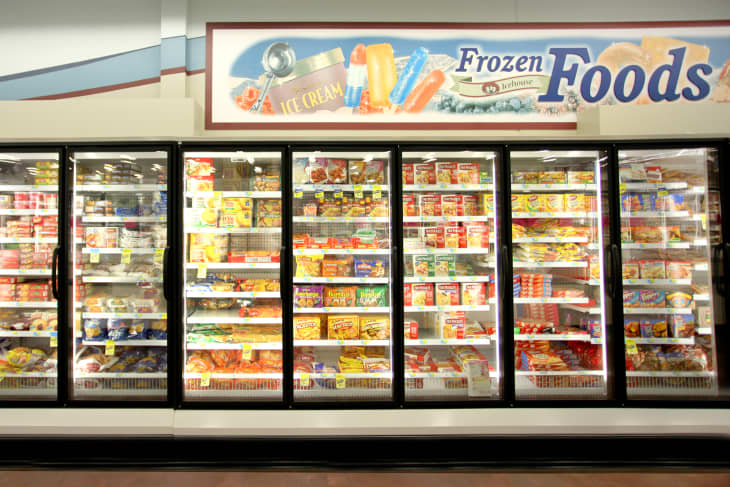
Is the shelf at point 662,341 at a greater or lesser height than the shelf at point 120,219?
lesser

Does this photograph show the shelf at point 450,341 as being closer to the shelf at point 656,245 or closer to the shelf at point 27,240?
the shelf at point 656,245

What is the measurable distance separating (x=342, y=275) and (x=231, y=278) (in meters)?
0.91

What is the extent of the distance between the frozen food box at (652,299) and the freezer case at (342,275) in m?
2.02

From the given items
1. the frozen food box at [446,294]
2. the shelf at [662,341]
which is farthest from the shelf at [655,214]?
the frozen food box at [446,294]

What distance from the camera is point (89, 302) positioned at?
2.78m

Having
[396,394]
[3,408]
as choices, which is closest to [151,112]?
[3,408]

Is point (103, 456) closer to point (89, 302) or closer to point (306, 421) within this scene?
point (89, 302)

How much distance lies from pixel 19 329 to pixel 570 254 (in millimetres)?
4373

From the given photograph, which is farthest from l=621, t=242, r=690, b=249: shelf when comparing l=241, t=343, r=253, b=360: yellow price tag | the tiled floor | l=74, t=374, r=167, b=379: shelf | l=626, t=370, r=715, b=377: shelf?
l=74, t=374, r=167, b=379: shelf

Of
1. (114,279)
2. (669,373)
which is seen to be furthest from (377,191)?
(669,373)

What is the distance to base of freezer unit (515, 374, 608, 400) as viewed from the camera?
2621 mm

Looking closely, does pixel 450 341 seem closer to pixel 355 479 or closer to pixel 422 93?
pixel 355 479

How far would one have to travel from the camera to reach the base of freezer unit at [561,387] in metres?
2.62

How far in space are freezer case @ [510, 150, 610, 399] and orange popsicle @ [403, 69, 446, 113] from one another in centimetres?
108
